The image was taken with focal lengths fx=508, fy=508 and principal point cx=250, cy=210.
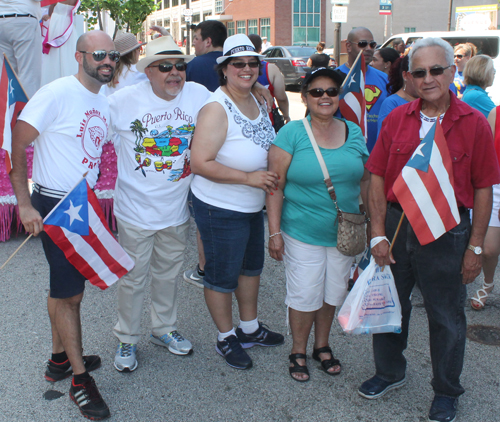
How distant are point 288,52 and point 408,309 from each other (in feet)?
55.8

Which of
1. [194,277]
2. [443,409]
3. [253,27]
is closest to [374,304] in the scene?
[443,409]

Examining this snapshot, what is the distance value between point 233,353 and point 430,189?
1626 millimetres

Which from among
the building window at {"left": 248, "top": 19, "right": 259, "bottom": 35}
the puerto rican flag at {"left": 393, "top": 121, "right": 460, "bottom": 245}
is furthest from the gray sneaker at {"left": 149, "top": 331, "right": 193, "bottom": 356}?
the building window at {"left": 248, "top": 19, "right": 259, "bottom": 35}

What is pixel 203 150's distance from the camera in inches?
111

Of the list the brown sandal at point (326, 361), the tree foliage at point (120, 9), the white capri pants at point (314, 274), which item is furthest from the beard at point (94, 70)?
the tree foliage at point (120, 9)

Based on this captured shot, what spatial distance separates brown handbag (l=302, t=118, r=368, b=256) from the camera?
2.82 m

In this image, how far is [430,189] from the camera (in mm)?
2453

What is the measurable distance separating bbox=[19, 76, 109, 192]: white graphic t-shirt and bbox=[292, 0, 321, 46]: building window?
38.5 metres

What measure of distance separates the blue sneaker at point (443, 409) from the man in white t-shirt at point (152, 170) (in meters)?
1.73

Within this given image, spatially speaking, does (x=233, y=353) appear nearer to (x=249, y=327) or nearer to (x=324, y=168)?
(x=249, y=327)

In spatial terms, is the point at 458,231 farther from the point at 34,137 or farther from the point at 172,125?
the point at 34,137

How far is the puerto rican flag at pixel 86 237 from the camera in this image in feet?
8.43

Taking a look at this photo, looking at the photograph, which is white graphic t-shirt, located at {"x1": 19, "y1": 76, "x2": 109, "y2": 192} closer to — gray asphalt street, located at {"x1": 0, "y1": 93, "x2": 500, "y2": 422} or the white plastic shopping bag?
gray asphalt street, located at {"x1": 0, "y1": 93, "x2": 500, "y2": 422}

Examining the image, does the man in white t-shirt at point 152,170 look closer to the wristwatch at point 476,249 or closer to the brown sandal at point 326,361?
the brown sandal at point 326,361
